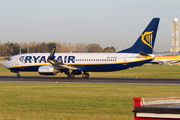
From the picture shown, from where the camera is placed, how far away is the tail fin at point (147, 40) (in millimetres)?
34906

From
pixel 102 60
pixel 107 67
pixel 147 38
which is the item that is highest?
pixel 147 38

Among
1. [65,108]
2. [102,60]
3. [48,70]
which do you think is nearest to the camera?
[65,108]

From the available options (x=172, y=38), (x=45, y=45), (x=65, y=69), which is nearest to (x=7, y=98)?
(x=65, y=69)

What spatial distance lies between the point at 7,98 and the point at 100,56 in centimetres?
2109

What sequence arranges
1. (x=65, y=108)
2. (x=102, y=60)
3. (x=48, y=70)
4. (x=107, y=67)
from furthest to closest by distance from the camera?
(x=102, y=60)
(x=107, y=67)
(x=48, y=70)
(x=65, y=108)

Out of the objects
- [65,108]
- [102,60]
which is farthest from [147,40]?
[65,108]

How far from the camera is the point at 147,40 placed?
115 feet

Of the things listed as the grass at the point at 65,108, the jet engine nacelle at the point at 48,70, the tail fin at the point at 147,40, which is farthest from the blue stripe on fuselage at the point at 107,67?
the grass at the point at 65,108

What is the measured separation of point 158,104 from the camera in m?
5.34

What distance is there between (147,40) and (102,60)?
6.67 m

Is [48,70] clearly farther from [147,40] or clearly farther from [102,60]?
[147,40]

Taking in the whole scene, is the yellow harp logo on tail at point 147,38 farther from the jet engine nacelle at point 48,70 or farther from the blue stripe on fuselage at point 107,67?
the jet engine nacelle at point 48,70

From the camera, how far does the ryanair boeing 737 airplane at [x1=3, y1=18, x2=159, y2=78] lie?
34.0 meters

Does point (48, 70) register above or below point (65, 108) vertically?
above
